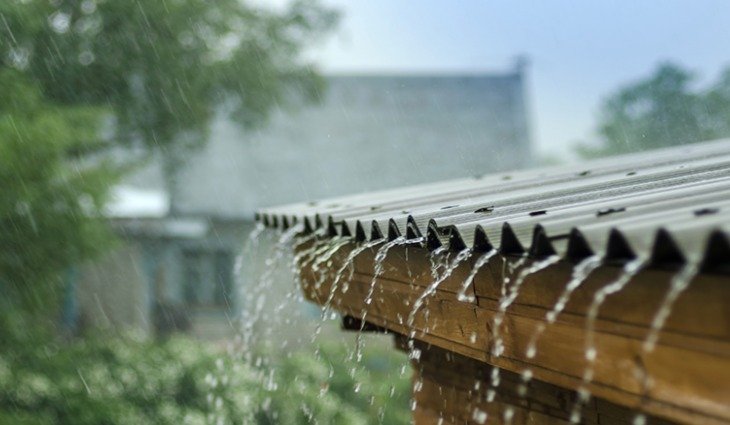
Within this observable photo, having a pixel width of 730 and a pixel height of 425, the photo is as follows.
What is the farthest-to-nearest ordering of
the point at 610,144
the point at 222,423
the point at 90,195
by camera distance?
the point at 610,144
the point at 90,195
the point at 222,423

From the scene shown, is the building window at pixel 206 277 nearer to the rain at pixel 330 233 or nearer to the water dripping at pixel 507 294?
the rain at pixel 330 233

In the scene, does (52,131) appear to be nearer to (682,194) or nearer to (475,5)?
(682,194)

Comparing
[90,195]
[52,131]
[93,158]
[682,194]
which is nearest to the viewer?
[682,194]

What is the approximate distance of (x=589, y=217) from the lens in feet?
6.80

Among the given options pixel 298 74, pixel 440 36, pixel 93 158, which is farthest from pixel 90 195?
pixel 440 36

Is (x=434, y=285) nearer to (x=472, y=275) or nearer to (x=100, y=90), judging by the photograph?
(x=472, y=275)

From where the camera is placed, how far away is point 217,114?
15.7m

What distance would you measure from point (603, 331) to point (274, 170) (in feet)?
56.6

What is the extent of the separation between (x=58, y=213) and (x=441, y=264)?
361 inches

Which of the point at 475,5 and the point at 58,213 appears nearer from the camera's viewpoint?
the point at 58,213

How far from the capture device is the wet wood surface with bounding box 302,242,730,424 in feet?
5.14

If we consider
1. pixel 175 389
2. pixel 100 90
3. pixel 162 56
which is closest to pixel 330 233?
pixel 175 389

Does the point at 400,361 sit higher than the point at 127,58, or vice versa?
the point at 127,58

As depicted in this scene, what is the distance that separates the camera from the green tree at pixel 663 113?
83.9ft
